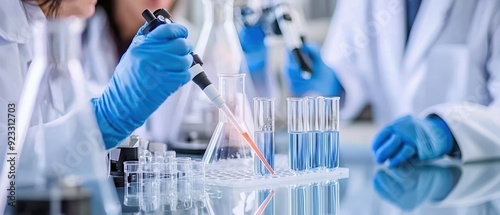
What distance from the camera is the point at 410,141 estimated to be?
1.82 m

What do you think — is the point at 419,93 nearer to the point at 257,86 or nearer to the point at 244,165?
the point at 257,86

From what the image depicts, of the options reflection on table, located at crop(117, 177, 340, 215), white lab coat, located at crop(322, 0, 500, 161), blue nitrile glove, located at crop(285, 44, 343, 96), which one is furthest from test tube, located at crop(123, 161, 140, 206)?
blue nitrile glove, located at crop(285, 44, 343, 96)

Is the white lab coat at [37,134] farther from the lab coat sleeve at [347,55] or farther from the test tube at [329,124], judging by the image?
the lab coat sleeve at [347,55]

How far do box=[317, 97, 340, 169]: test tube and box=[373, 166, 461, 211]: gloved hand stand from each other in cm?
13

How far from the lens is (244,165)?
144 centimetres

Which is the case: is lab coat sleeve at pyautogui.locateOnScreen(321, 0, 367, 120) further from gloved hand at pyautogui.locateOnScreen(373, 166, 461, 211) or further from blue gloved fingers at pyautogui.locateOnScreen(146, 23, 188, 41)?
blue gloved fingers at pyautogui.locateOnScreen(146, 23, 188, 41)

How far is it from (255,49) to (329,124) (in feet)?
4.23

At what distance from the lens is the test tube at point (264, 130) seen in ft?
4.42

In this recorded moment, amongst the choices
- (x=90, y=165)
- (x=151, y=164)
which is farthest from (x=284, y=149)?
(x=90, y=165)

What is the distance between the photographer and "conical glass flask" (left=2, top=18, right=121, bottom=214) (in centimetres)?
102

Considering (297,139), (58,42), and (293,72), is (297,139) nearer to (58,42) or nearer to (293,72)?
(58,42)

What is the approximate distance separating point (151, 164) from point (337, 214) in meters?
0.36

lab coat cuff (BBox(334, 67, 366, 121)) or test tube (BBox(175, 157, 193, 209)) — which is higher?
lab coat cuff (BBox(334, 67, 366, 121))

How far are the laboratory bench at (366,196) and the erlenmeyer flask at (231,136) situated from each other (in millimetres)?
146
